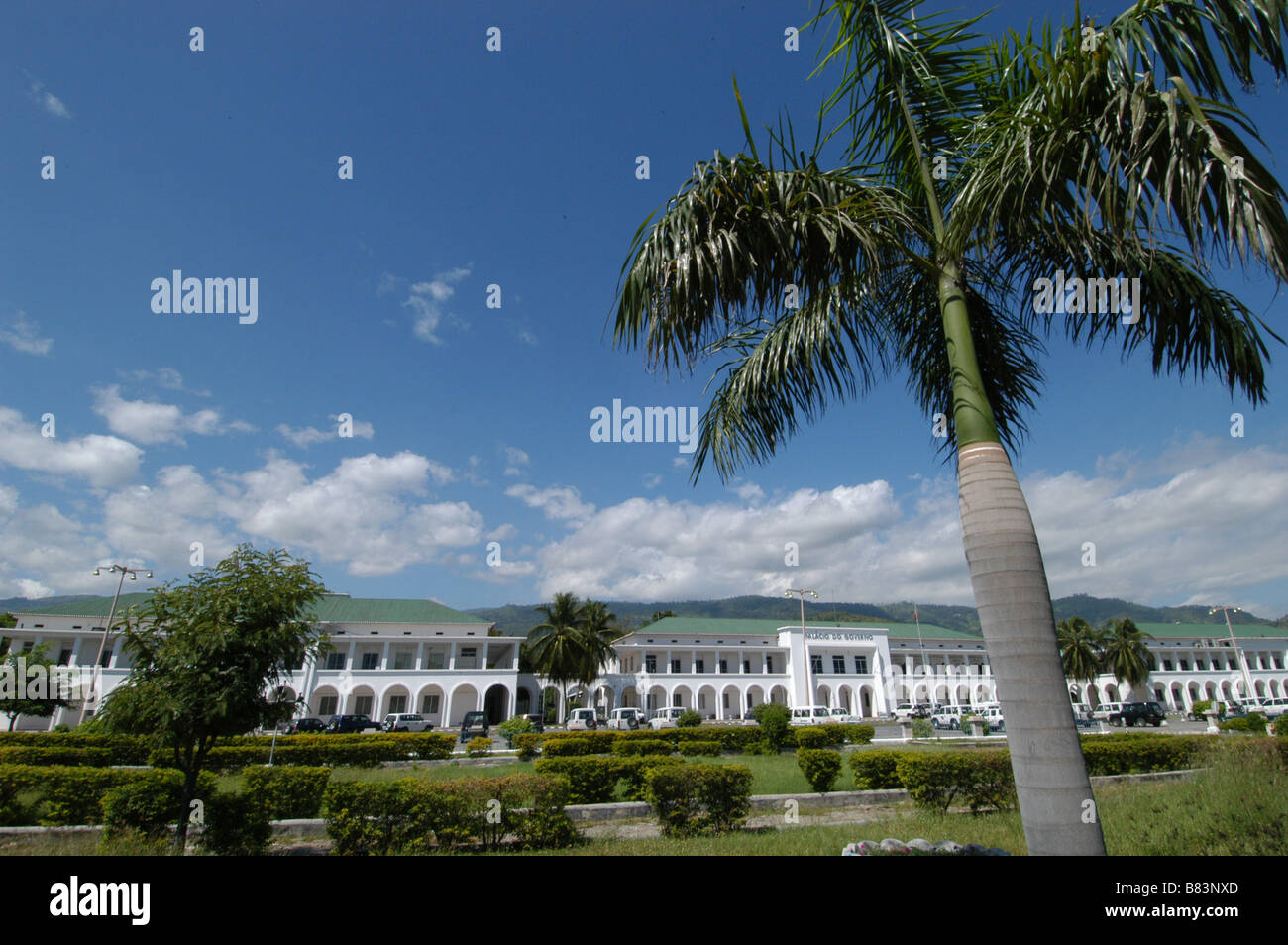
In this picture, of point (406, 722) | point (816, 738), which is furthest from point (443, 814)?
point (406, 722)

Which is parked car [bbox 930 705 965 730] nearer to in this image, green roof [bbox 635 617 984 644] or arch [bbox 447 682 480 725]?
green roof [bbox 635 617 984 644]

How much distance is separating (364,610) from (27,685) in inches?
780

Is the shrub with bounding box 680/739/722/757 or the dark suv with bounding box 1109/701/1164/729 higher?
the shrub with bounding box 680/739/722/757

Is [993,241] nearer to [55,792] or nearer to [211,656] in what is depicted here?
[211,656]

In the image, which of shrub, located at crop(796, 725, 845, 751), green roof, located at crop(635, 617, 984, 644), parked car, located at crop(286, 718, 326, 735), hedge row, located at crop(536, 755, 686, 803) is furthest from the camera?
green roof, located at crop(635, 617, 984, 644)

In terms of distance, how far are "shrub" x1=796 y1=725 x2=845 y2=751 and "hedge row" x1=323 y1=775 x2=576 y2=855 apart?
16340 mm

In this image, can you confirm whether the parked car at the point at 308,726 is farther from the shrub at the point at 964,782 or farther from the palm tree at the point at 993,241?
the palm tree at the point at 993,241

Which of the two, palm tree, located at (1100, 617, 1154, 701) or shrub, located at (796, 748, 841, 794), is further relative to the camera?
palm tree, located at (1100, 617, 1154, 701)

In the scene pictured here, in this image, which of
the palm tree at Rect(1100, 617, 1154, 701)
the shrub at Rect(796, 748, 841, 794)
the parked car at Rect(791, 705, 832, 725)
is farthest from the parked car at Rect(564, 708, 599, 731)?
the palm tree at Rect(1100, 617, 1154, 701)

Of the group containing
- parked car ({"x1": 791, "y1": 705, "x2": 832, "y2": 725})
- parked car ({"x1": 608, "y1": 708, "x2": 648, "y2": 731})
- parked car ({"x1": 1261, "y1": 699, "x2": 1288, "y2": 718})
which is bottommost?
parked car ({"x1": 1261, "y1": 699, "x2": 1288, "y2": 718})

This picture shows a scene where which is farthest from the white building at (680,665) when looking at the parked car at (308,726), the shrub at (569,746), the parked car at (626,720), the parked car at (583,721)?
the shrub at (569,746)

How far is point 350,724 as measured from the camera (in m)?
33.9

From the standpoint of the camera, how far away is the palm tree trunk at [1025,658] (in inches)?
138

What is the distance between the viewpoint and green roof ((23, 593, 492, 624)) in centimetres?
4184
